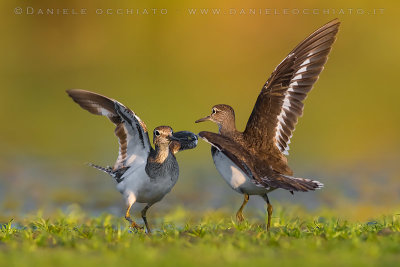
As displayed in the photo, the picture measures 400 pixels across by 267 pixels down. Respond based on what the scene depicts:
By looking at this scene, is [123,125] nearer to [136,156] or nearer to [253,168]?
[136,156]

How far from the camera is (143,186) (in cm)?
885

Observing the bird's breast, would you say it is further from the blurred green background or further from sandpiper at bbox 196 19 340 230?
the blurred green background

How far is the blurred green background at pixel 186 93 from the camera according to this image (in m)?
12.8

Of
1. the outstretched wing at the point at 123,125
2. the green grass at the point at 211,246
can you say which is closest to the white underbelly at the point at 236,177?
the green grass at the point at 211,246

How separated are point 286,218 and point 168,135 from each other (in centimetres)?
209

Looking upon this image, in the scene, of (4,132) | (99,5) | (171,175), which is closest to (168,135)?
(171,175)

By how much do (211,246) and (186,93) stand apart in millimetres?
12543

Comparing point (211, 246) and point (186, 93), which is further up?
point (186, 93)

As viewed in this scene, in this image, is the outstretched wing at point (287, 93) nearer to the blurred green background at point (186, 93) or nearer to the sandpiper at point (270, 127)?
the sandpiper at point (270, 127)

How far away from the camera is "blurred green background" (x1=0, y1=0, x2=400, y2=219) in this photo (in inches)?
505

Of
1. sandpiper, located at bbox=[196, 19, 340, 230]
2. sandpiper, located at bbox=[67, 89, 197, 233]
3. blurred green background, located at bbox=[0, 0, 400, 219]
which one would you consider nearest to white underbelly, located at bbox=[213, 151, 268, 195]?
sandpiper, located at bbox=[196, 19, 340, 230]

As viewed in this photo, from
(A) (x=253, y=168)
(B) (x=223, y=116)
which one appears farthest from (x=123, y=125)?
(A) (x=253, y=168)

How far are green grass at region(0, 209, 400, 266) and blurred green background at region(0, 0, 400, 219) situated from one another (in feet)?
11.7

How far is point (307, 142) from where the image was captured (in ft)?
50.8
